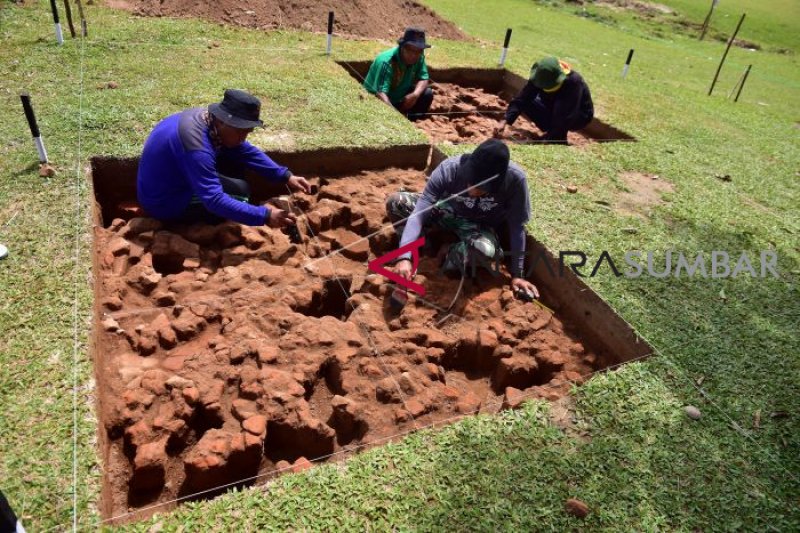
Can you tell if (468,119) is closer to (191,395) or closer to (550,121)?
(550,121)

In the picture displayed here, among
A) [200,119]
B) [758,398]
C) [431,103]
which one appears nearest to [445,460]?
[758,398]

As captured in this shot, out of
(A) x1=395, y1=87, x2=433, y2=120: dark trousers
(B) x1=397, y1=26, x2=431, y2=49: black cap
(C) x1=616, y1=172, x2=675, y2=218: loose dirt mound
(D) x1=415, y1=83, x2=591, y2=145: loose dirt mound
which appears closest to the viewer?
(C) x1=616, y1=172, x2=675, y2=218: loose dirt mound

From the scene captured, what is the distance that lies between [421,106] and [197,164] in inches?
166

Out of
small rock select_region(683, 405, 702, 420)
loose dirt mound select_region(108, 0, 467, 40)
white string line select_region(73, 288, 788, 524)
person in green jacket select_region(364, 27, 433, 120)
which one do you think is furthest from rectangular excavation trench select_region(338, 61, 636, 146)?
small rock select_region(683, 405, 702, 420)

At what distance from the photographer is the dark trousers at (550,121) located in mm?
6559

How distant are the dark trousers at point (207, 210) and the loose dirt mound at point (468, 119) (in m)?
2.96

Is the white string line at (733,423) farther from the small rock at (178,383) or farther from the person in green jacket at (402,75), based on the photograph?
the person in green jacket at (402,75)

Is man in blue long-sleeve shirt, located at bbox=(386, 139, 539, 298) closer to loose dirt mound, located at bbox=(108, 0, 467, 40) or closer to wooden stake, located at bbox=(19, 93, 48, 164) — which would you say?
wooden stake, located at bbox=(19, 93, 48, 164)

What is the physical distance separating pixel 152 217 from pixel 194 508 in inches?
99.8

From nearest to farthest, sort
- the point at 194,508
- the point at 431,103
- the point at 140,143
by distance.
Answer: the point at 194,508 < the point at 140,143 < the point at 431,103

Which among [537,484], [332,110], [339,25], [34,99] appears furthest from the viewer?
[339,25]

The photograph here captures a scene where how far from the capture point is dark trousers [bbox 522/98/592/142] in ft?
21.5

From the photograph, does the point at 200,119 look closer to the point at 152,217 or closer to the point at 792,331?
the point at 152,217

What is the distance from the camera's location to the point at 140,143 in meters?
4.56
